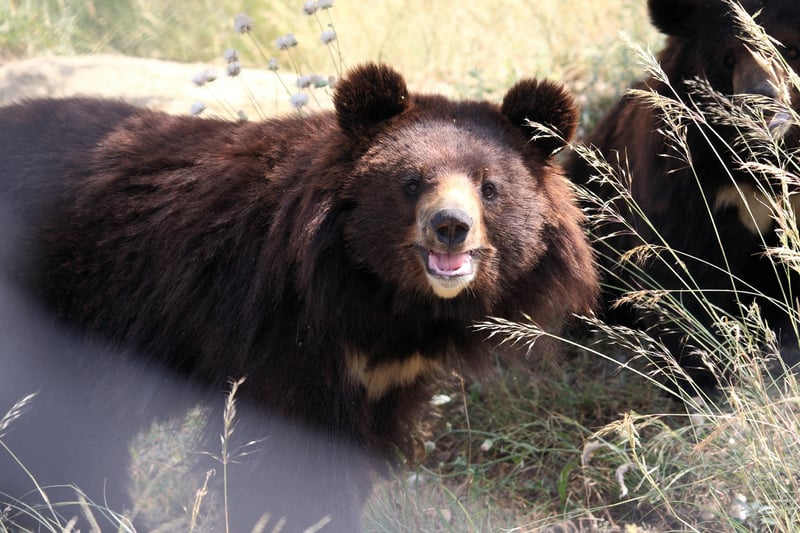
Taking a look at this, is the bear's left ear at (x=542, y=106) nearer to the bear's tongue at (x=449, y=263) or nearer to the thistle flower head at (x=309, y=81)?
the bear's tongue at (x=449, y=263)

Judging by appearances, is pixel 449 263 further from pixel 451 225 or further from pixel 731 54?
pixel 731 54

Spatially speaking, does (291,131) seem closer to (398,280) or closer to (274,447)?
(398,280)

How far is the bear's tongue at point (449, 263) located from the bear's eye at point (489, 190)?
0.26 m

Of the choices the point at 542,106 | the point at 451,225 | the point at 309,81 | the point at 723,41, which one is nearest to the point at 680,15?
the point at 723,41

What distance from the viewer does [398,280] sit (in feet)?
11.6

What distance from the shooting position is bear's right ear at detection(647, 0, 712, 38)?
14.5 ft

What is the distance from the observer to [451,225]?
10.9 feet

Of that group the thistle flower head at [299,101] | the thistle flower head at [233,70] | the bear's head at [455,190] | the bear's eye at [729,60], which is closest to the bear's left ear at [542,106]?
the bear's head at [455,190]

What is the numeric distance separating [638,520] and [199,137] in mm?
2431

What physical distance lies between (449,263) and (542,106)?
75cm

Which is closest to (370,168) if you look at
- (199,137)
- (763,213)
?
(199,137)

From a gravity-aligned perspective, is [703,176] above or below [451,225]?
below

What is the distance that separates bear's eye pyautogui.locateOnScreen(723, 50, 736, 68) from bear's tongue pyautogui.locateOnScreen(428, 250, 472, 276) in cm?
172

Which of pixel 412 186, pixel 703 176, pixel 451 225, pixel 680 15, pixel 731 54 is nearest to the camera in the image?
pixel 451 225
